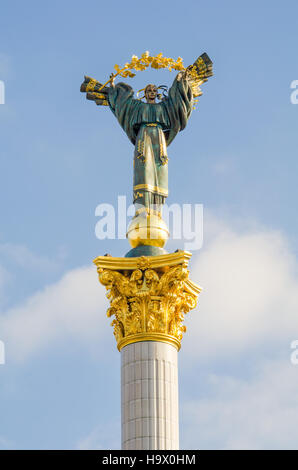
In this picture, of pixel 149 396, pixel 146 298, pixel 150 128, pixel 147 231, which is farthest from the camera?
pixel 150 128

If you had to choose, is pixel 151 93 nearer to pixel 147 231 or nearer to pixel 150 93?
pixel 150 93

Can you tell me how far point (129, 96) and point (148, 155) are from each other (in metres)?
2.99

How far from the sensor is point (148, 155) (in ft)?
165

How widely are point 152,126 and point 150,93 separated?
1.75 m

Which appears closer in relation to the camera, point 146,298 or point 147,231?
point 146,298

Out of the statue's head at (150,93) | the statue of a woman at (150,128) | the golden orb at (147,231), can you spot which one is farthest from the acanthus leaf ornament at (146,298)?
the statue's head at (150,93)

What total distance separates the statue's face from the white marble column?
436 inches

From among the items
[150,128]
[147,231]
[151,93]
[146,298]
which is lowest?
[146,298]

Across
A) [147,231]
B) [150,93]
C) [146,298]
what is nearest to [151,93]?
[150,93]

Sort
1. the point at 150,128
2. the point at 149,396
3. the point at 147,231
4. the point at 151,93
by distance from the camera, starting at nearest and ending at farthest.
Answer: the point at 149,396 < the point at 147,231 < the point at 150,128 < the point at 151,93

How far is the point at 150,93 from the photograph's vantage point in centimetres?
5222

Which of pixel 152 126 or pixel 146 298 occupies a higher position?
pixel 152 126
